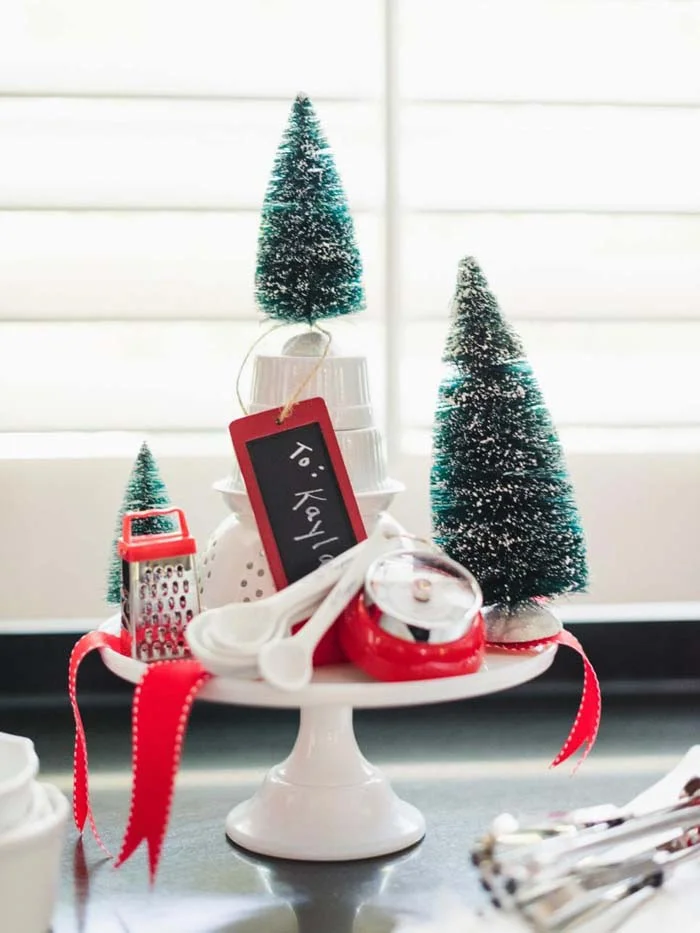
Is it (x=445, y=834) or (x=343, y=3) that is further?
(x=343, y=3)

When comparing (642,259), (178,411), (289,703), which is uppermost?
(642,259)

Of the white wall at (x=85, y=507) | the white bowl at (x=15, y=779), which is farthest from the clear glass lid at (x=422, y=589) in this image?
the white wall at (x=85, y=507)

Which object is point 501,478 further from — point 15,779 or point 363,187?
point 363,187

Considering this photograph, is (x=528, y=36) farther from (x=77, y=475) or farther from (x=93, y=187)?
(x=77, y=475)

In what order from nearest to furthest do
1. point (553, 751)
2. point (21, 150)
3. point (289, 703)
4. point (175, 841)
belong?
point (289, 703), point (175, 841), point (553, 751), point (21, 150)

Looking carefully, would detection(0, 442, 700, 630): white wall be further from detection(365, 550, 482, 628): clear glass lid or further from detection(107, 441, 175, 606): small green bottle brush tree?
detection(365, 550, 482, 628): clear glass lid

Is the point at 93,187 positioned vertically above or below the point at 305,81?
below

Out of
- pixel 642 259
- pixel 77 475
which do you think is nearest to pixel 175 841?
pixel 77 475

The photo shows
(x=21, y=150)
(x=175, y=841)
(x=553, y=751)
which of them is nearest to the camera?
(x=175, y=841)

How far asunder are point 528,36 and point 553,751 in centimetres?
76

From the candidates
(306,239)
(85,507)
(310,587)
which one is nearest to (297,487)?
(310,587)

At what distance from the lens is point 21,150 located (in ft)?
4.42

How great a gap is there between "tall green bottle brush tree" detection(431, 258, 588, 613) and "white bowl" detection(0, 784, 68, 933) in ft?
1.15

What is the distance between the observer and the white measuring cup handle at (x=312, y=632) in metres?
0.78
